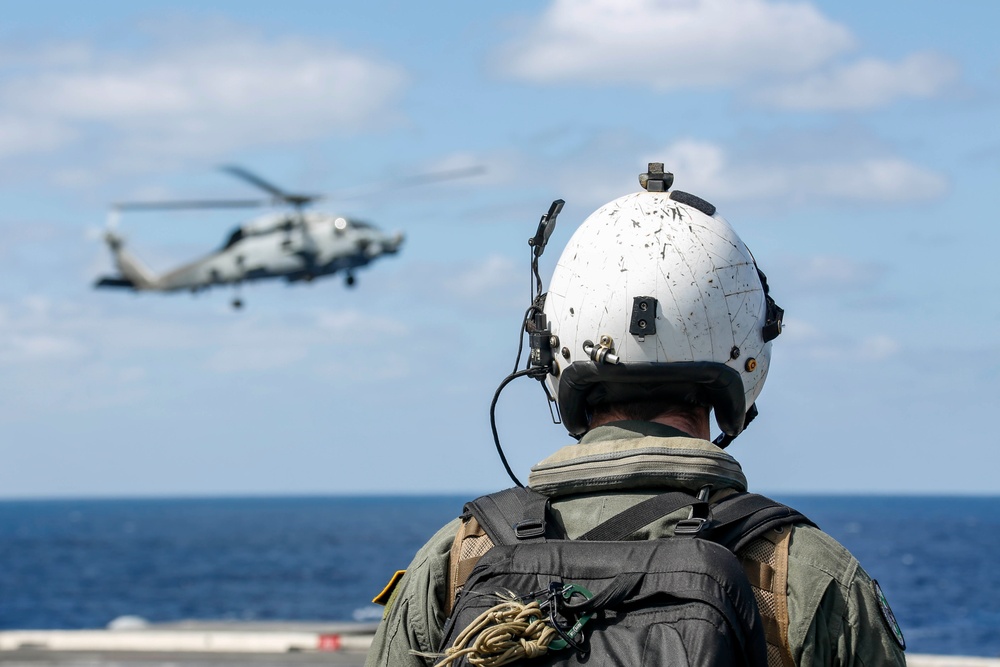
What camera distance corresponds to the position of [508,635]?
9.78 ft

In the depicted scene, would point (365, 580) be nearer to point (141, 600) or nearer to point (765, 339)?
point (141, 600)

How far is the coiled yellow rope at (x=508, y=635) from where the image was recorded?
2.96m

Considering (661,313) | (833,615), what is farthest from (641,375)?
(833,615)

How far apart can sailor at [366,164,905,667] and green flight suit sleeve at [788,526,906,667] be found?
0.13 feet

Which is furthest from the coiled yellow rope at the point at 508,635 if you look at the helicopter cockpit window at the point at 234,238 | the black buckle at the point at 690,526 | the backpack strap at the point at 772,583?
the helicopter cockpit window at the point at 234,238

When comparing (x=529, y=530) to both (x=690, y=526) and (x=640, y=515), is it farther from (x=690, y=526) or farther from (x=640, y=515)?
(x=690, y=526)

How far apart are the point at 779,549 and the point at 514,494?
664 mm

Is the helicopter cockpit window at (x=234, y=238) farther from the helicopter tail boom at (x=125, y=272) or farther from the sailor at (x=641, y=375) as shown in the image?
the sailor at (x=641, y=375)

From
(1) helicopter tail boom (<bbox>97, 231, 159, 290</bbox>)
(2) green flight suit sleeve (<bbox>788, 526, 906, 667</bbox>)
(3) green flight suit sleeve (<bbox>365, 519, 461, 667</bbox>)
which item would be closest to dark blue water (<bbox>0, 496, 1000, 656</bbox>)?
(1) helicopter tail boom (<bbox>97, 231, 159, 290</bbox>)

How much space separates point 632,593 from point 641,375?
0.67m

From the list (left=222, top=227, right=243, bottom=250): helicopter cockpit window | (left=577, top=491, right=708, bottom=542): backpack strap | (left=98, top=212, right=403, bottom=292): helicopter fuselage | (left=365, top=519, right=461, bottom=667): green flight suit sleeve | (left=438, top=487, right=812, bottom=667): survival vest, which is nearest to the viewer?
(left=438, top=487, right=812, bottom=667): survival vest

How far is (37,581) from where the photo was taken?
300ft

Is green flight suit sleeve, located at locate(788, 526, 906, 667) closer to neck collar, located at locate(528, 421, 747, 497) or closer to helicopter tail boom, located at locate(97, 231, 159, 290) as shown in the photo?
neck collar, located at locate(528, 421, 747, 497)

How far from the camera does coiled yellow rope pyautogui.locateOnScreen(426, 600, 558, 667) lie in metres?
2.96
